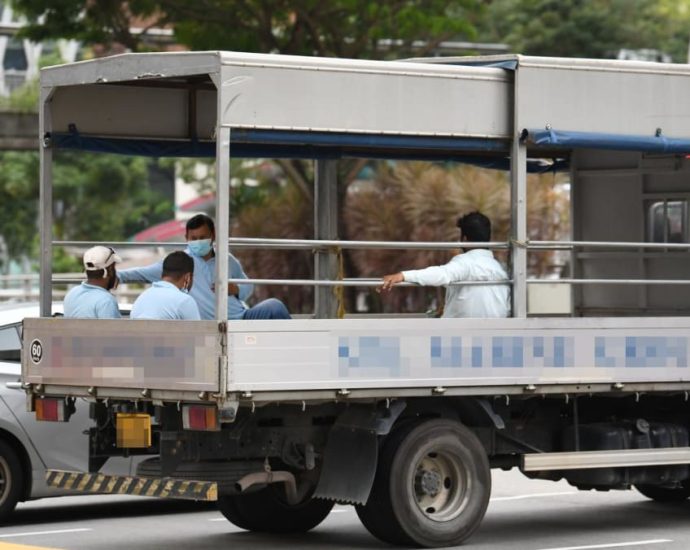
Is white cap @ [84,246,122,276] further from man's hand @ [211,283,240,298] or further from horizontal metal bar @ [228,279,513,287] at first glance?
horizontal metal bar @ [228,279,513,287]

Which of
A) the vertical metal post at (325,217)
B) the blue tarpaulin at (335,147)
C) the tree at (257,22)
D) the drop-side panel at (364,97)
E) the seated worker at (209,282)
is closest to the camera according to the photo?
the drop-side panel at (364,97)

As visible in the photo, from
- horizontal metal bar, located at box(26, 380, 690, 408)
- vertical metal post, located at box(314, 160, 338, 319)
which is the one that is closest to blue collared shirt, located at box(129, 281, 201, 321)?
horizontal metal bar, located at box(26, 380, 690, 408)

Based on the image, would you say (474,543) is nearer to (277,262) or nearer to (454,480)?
(454,480)

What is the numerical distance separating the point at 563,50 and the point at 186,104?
3880cm

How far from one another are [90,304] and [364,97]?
2.29m

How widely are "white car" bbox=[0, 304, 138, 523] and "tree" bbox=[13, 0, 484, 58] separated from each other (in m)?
15.7

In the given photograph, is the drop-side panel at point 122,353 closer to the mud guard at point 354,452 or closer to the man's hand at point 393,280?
the mud guard at point 354,452

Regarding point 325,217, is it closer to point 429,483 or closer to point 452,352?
point 452,352

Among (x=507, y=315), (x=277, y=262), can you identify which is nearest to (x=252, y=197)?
(x=277, y=262)

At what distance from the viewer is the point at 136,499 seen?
1409 cm

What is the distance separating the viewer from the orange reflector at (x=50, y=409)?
10523 mm

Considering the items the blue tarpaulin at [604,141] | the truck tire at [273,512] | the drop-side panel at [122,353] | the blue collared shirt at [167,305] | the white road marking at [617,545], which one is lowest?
the white road marking at [617,545]

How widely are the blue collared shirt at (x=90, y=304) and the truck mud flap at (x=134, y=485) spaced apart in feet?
3.58

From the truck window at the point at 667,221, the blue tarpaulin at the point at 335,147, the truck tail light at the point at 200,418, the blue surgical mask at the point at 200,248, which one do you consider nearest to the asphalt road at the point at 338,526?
the truck tail light at the point at 200,418
